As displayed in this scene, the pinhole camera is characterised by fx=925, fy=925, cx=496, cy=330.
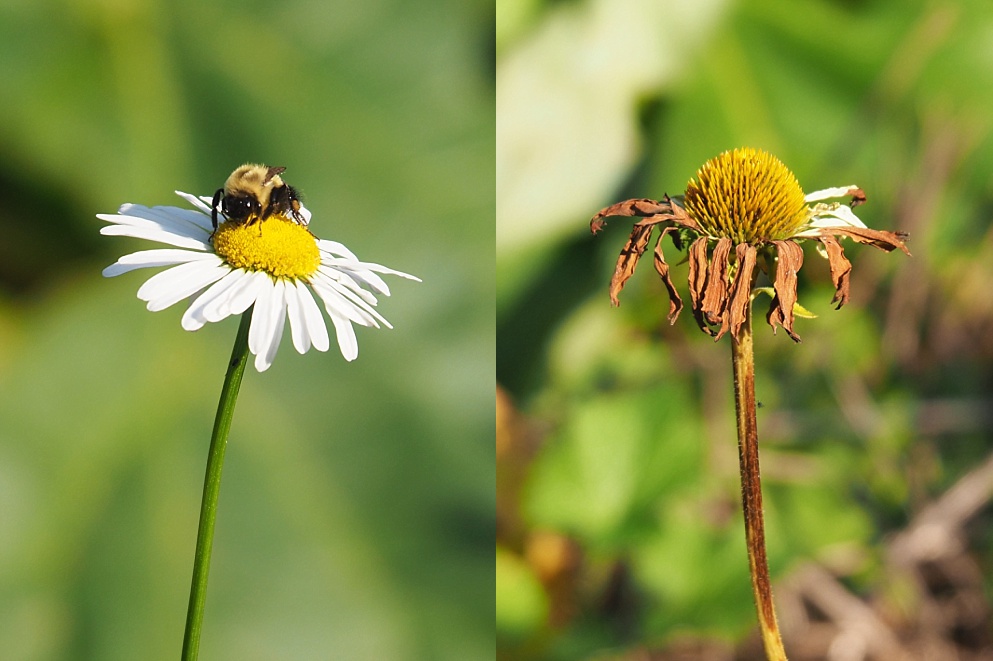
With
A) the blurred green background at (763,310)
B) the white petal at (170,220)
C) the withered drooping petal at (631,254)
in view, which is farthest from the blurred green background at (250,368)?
the withered drooping petal at (631,254)

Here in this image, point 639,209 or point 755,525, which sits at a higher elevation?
point 639,209

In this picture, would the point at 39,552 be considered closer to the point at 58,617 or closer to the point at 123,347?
the point at 58,617

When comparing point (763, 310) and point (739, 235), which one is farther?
point (763, 310)

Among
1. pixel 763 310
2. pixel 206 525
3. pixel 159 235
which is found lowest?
pixel 206 525

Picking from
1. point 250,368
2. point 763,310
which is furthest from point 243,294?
point 763,310

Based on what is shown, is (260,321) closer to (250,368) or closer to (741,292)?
(741,292)

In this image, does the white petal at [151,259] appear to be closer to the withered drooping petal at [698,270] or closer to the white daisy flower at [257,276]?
the white daisy flower at [257,276]
